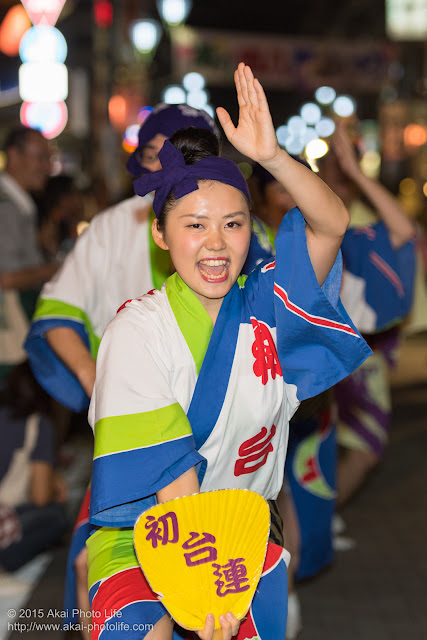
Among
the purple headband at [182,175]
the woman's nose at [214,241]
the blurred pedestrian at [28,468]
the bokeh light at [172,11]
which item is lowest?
the blurred pedestrian at [28,468]

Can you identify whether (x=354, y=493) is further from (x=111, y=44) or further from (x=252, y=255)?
(x=111, y=44)

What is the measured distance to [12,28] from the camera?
1067 cm

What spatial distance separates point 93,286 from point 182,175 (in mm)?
1077

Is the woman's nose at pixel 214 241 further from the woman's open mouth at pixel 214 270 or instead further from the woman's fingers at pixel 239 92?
the woman's fingers at pixel 239 92

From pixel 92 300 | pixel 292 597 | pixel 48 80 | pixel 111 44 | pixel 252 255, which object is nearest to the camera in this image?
pixel 252 255

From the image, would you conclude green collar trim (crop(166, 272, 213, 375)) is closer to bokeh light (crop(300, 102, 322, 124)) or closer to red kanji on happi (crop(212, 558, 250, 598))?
red kanji on happi (crop(212, 558, 250, 598))

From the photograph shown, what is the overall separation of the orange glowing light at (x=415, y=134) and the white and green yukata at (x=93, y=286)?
781 inches

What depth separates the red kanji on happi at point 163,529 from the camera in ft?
5.87

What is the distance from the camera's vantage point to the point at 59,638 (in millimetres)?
3520

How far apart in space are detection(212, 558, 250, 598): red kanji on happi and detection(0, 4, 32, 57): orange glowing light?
9818 mm

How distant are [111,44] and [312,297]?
11280mm

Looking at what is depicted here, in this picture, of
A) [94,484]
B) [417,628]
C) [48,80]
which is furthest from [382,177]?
[94,484]

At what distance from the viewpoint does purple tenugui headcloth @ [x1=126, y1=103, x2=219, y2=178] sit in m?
2.81

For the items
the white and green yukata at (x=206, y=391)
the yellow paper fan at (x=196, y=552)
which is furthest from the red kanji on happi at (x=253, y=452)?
the yellow paper fan at (x=196, y=552)
